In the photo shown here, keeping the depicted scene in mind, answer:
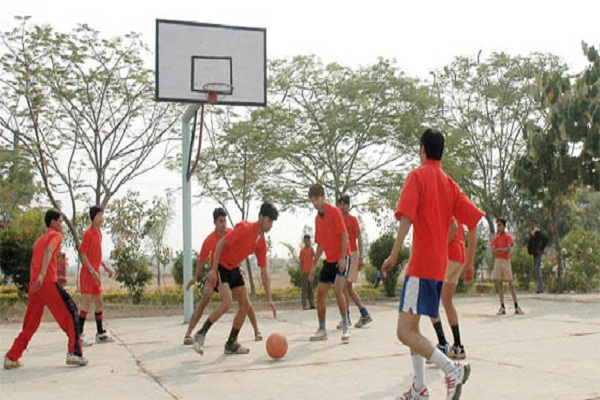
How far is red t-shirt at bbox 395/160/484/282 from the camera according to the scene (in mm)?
4773

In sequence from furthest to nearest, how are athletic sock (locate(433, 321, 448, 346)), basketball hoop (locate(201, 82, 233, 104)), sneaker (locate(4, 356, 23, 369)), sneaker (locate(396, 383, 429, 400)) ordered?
basketball hoop (locate(201, 82, 233, 104)) → sneaker (locate(4, 356, 23, 369)) → athletic sock (locate(433, 321, 448, 346)) → sneaker (locate(396, 383, 429, 400))

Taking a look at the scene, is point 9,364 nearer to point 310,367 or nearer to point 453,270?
point 310,367

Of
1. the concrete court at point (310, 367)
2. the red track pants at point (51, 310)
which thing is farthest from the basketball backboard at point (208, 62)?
the red track pants at point (51, 310)

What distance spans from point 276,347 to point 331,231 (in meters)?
2.21

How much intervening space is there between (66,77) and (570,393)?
17.1 metres

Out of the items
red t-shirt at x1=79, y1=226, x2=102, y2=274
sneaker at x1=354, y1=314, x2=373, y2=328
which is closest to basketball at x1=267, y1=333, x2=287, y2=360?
red t-shirt at x1=79, y1=226, x2=102, y2=274

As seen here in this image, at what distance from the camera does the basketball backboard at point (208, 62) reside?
11703 millimetres

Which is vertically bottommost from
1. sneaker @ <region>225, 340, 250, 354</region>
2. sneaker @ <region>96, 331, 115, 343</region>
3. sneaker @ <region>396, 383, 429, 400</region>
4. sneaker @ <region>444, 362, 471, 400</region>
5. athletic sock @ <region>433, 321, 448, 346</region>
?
sneaker @ <region>96, 331, 115, 343</region>

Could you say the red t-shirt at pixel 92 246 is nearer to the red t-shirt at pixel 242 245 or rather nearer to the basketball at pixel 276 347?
the red t-shirt at pixel 242 245

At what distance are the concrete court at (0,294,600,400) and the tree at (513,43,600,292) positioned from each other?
665 centimetres

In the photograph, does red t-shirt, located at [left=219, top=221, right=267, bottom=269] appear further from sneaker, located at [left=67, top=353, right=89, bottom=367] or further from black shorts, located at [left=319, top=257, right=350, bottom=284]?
sneaker, located at [left=67, top=353, right=89, bottom=367]

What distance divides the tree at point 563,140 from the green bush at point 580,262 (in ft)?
7.61

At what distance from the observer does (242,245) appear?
7688mm

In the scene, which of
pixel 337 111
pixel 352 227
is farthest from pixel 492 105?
pixel 352 227
